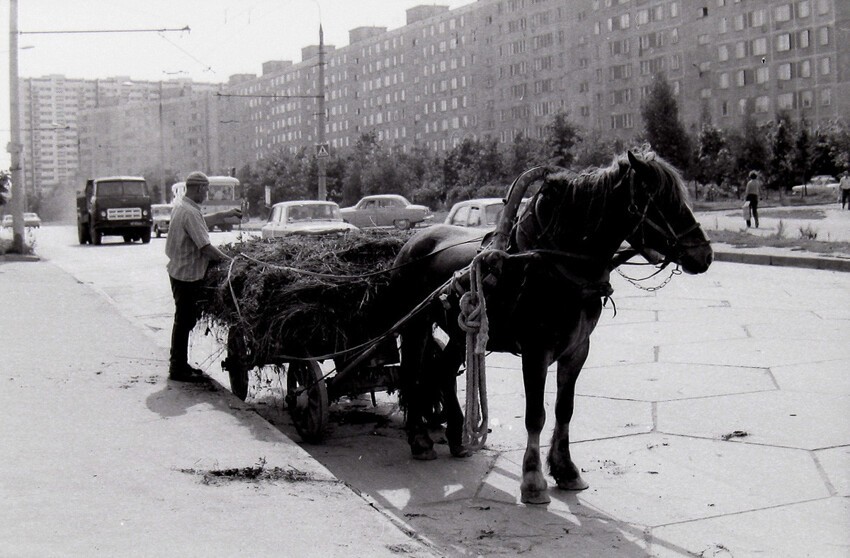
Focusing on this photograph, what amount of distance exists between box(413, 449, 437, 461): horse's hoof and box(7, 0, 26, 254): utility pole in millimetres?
25620

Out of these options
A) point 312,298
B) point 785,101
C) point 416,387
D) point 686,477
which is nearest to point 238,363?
→ point 312,298

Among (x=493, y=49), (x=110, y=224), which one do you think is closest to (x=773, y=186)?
(x=110, y=224)

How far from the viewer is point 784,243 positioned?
2234 centimetres

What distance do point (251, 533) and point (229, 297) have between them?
3.37 metres

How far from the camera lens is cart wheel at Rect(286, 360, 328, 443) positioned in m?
6.93

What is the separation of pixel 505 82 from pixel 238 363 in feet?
353

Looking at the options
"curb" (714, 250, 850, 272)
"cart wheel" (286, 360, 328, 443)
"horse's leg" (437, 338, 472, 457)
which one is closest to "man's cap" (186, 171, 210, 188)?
"cart wheel" (286, 360, 328, 443)

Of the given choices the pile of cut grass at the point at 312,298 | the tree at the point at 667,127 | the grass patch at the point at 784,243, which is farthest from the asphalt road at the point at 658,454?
the tree at the point at 667,127

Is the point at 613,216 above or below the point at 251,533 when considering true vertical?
above

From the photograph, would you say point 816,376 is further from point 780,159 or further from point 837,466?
point 780,159

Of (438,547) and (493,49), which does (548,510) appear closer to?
(438,547)

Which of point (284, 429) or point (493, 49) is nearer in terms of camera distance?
point (284, 429)

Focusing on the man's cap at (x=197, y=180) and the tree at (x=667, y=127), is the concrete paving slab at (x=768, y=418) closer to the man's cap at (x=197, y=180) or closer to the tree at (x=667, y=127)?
the man's cap at (x=197, y=180)

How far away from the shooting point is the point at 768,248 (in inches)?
859
